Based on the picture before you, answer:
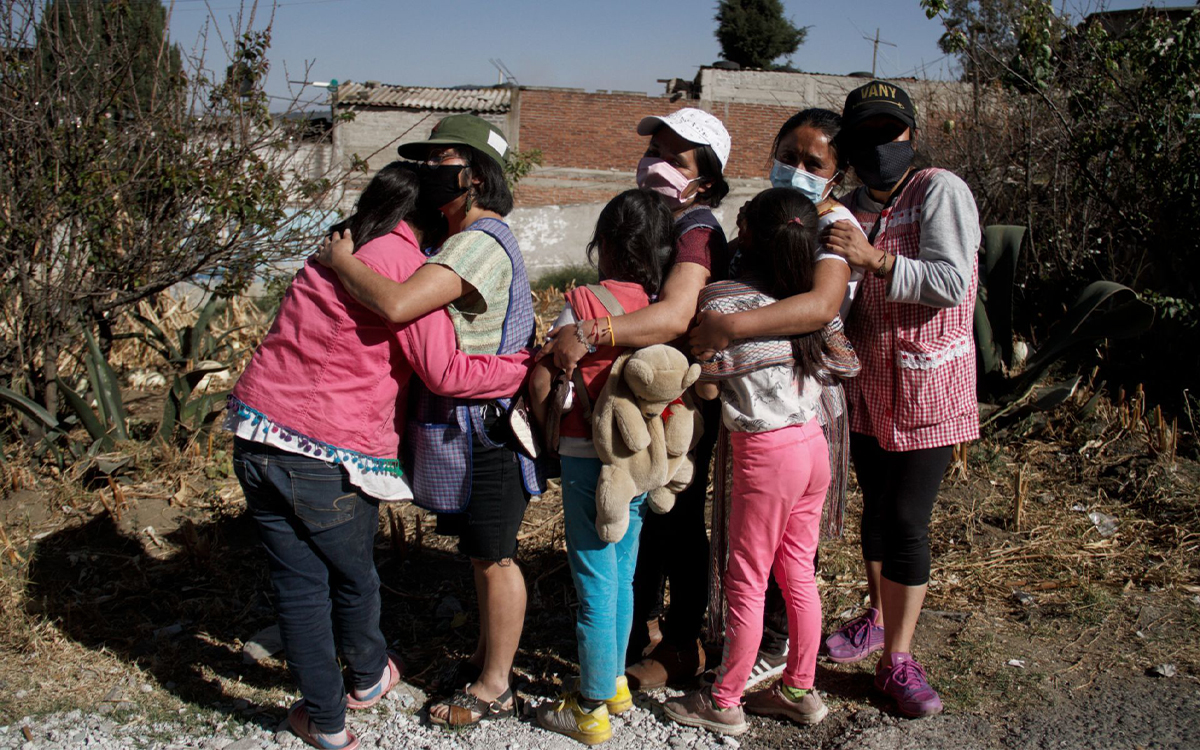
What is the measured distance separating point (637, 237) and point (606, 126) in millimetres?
25021

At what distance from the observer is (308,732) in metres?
2.75

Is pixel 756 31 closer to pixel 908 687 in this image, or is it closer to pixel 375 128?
pixel 375 128

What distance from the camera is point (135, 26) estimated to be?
19.9 ft

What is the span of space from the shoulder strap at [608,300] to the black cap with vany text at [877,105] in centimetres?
94

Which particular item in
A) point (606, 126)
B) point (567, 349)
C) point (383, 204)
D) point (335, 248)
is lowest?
point (567, 349)

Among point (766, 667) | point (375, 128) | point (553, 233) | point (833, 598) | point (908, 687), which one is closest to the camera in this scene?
point (908, 687)

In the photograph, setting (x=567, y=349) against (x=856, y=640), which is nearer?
(x=567, y=349)

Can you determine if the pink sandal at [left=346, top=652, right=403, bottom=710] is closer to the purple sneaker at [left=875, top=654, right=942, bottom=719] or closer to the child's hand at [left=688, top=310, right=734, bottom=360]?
the child's hand at [left=688, top=310, right=734, bottom=360]

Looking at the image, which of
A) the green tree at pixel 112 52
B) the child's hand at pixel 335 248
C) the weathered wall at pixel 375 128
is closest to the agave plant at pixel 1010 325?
the child's hand at pixel 335 248

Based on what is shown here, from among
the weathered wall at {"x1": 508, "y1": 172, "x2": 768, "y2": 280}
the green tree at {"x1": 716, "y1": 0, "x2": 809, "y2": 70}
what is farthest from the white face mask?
the green tree at {"x1": 716, "y1": 0, "x2": 809, "y2": 70}

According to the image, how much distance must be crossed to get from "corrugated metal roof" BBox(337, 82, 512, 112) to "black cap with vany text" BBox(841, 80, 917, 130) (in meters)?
22.3

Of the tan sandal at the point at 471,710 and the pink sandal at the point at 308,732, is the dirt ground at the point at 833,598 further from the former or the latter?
the tan sandal at the point at 471,710

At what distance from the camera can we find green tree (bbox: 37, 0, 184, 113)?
5.09m

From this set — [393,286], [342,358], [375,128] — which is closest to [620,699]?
[342,358]
